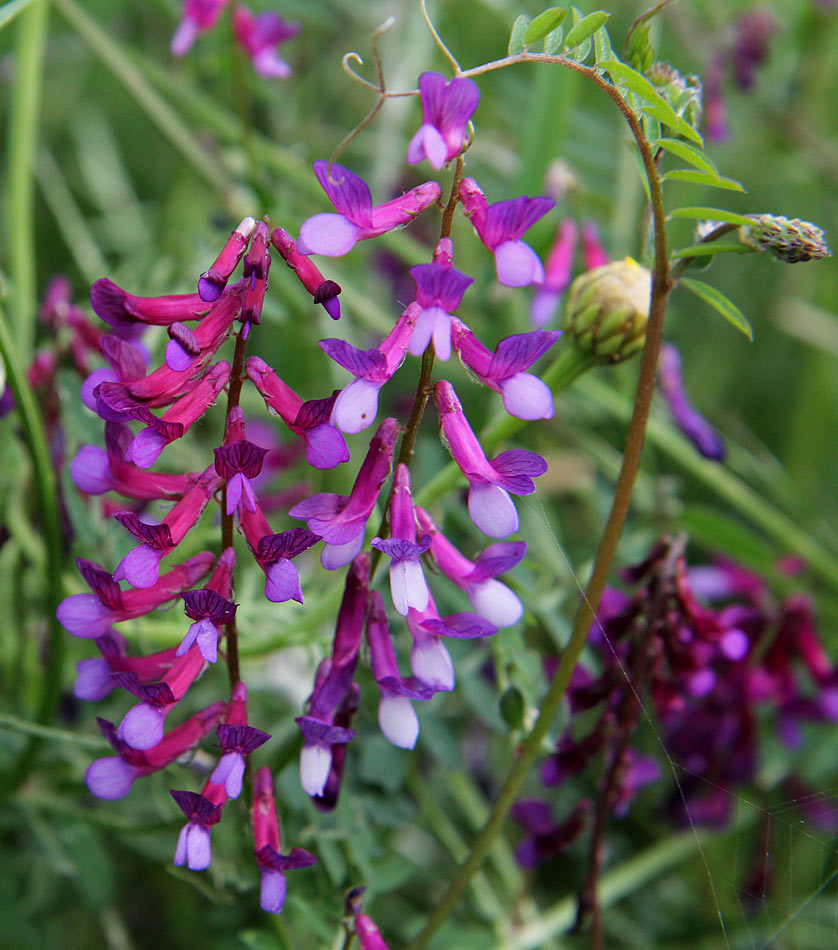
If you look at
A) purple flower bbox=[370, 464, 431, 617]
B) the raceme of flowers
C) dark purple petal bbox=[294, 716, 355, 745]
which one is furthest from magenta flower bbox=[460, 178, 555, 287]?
dark purple petal bbox=[294, 716, 355, 745]

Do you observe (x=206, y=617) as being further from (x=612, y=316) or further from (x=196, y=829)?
(x=612, y=316)

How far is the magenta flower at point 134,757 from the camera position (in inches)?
18.3

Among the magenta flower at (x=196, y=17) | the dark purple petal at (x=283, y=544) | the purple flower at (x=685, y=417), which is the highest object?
the magenta flower at (x=196, y=17)

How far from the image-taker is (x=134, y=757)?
47 centimetres

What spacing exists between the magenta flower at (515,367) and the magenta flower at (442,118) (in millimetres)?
78

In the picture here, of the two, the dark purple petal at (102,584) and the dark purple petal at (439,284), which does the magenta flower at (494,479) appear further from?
the dark purple petal at (102,584)

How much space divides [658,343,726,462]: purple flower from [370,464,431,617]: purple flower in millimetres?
390

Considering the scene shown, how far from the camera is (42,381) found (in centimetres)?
67

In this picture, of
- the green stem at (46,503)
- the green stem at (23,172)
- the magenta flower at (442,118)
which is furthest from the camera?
the green stem at (23,172)

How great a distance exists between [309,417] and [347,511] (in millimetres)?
46

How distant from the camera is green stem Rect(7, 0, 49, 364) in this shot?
74 centimetres

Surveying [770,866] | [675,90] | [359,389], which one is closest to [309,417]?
[359,389]

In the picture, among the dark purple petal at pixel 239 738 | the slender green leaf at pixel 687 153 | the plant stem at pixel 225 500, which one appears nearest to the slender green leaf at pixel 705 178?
the slender green leaf at pixel 687 153

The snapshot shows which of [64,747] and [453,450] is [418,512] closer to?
[453,450]
